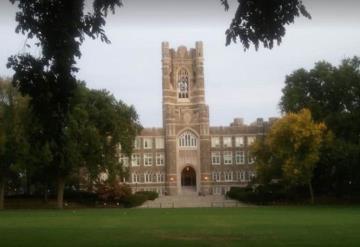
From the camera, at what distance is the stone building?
9619 centimetres

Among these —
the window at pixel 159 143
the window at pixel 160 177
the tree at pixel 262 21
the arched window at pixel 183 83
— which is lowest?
the tree at pixel 262 21

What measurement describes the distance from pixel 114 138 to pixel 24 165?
389 inches

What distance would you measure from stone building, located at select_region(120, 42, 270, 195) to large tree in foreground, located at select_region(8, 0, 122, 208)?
254ft

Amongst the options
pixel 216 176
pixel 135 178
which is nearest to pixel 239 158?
pixel 216 176

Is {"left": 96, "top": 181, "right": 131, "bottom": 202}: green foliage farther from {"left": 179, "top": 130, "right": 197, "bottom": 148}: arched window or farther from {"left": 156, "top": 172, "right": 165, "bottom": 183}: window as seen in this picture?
{"left": 179, "top": 130, "right": 197, "bottom": 148}: arched window

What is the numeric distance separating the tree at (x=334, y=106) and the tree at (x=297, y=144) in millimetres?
2041

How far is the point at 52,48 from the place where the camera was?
673 inches

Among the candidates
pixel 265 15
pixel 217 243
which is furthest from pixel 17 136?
pixel 265 15

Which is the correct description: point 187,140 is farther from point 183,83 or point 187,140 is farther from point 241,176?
point 241,176

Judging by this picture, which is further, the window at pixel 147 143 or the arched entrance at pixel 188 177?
the arched entrance at pixel 188 177

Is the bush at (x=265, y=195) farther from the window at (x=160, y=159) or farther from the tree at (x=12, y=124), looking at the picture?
the window at (x=160, y=159)

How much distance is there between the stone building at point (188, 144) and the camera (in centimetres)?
9619

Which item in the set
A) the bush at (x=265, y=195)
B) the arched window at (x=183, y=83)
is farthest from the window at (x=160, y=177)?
the bush at (x=265, y=195)

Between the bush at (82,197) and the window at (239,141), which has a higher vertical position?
the window at (239,141)
